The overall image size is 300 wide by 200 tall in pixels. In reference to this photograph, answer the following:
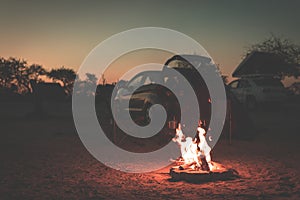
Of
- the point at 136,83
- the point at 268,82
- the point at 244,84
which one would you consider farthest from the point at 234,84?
the point at 136,83

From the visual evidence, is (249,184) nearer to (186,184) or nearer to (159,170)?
(186,184)

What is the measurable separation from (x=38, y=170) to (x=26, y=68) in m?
31.8

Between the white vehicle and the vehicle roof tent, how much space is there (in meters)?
11.9

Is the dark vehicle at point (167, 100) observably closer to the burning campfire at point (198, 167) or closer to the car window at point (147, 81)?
the car window at point (147, 81)

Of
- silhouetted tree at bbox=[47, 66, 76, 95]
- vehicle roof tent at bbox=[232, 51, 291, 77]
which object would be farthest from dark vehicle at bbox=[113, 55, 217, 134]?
silhouetted tree at bbox=[47, 66, 76, 95]

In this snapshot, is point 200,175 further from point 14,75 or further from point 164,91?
point 14,75

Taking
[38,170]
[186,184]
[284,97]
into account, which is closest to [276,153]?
[186,184]

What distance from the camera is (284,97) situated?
856 inches

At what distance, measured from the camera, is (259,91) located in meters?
21.1

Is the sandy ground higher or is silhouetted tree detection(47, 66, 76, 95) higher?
silhouetted tree detection(47, 66, 76, 95)

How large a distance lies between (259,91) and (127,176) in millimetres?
15348

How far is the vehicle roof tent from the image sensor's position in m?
33.6

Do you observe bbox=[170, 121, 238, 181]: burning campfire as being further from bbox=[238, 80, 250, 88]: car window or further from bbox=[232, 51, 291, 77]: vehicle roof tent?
bbox=[232, 51, 291, 77]: vehicle roof tent

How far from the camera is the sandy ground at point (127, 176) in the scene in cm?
590
